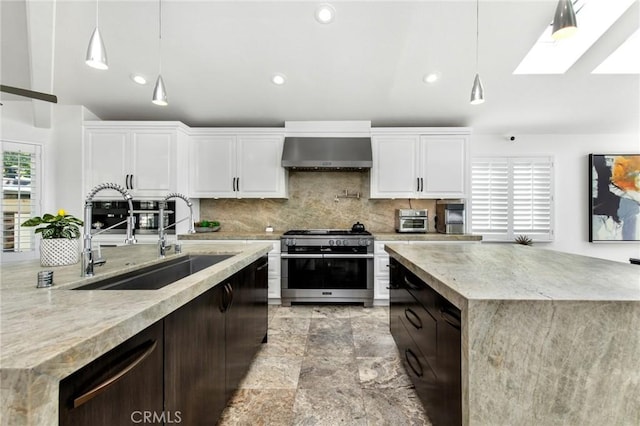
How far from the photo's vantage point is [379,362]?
6.93 ft

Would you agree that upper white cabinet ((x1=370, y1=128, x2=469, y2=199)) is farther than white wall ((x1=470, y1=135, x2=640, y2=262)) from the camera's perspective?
No

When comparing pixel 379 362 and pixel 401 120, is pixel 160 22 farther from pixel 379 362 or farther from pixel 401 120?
pixel 379 362

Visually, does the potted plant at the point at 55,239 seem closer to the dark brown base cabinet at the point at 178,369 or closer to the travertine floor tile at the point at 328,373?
the dark brown base cabinet at the point at 178,369

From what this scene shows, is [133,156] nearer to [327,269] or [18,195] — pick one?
[18,195]

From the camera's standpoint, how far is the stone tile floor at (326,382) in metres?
1.56

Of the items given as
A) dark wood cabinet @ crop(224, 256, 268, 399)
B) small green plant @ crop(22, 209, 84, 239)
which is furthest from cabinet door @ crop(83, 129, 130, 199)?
dark wood cabinet @ crop(224, 256, 268, 399)

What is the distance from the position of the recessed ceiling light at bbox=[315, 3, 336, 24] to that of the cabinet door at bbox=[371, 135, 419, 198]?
1580mm

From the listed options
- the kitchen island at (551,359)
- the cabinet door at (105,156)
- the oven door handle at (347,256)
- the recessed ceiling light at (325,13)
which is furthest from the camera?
the cabinet door at (105,156)

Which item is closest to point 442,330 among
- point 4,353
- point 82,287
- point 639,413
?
point 639,413

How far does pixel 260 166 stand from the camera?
3.75 m

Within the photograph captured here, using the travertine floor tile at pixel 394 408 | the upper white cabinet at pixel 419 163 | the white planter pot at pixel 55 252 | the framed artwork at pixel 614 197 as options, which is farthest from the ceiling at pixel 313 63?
the travertine floor tile at pixel 394 408

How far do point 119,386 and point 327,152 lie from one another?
321 centimetres

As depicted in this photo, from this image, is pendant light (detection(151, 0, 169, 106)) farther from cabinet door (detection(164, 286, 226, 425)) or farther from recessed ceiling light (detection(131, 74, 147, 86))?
cabinet door (detection(164, 286, 226, 425))

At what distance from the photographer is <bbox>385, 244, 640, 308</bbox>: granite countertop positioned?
0.94m
